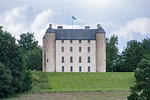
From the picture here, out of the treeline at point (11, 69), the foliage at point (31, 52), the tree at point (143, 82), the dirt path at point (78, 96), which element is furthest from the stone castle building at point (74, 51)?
the tree at point (143, 82)

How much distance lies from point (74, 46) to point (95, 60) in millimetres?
4914

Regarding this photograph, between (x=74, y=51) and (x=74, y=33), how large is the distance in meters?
3.70

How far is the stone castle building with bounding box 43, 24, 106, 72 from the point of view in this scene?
85.8 meters

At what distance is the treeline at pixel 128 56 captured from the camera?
94.3m

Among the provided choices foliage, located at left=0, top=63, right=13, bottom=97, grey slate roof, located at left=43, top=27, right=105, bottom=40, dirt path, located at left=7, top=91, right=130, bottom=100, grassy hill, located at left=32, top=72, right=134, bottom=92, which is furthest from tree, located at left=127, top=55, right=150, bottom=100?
grey slate roof, located at left=43, top=27, right=105, bottom=40

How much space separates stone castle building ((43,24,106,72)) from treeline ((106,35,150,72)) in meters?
10.1

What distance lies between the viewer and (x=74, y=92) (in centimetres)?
5791

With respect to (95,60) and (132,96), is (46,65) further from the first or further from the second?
(132,96)

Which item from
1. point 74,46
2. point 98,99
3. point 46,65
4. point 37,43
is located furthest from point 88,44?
point 98,99

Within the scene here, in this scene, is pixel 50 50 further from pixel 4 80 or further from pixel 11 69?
pixel 4 80

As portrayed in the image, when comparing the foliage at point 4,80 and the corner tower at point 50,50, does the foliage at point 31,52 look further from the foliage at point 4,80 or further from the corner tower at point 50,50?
the foliage at point 4,80

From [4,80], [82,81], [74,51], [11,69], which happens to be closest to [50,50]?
[74,51]

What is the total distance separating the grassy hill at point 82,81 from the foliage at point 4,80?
9.61m

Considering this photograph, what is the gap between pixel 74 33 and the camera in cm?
8775
